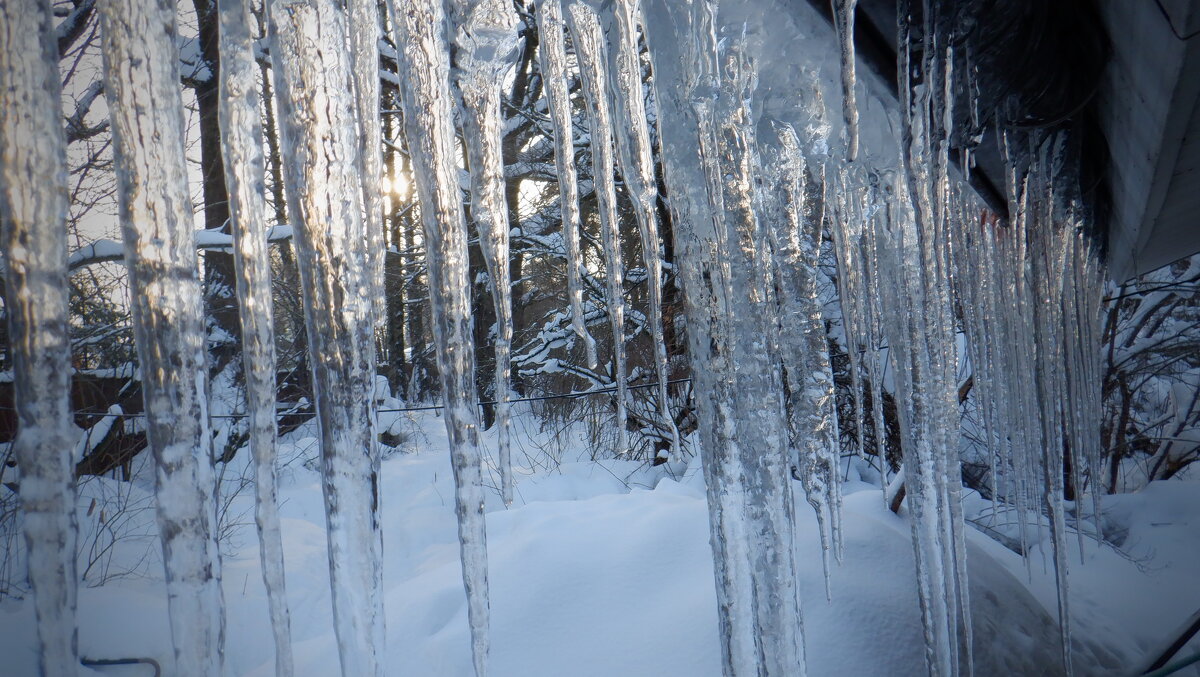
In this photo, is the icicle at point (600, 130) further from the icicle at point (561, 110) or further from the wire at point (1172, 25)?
the wire at point (1172, 25)

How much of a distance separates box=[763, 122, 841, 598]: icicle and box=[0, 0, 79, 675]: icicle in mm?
1708

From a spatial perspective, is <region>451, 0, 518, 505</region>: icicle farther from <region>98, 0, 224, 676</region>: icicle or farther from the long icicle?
<region>98, 0, 224, 676</region>: icicle

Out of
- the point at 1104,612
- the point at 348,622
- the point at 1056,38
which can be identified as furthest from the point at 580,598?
the point at 1104,612

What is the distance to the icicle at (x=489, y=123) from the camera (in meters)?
1.33

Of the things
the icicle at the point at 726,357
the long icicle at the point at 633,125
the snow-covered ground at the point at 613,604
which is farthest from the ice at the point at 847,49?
the snow-covered ground at the point at 613,604

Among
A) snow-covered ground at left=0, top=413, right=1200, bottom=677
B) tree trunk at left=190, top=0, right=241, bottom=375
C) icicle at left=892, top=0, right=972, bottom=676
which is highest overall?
tree trunk at left=190, top=0, right=241, bottom=375

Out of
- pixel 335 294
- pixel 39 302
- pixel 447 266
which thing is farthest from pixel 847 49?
pixel 39 302

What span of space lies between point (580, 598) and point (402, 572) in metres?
2.13

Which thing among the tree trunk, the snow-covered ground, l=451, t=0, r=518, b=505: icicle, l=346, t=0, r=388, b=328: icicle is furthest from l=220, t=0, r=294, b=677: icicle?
the tree trunk

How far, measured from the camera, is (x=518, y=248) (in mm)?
7090

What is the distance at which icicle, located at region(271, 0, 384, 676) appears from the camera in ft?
3.53

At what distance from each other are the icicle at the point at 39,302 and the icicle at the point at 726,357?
111 cm

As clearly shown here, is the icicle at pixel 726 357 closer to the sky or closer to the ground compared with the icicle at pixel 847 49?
closer to the ground

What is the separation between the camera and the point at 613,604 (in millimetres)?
2238
